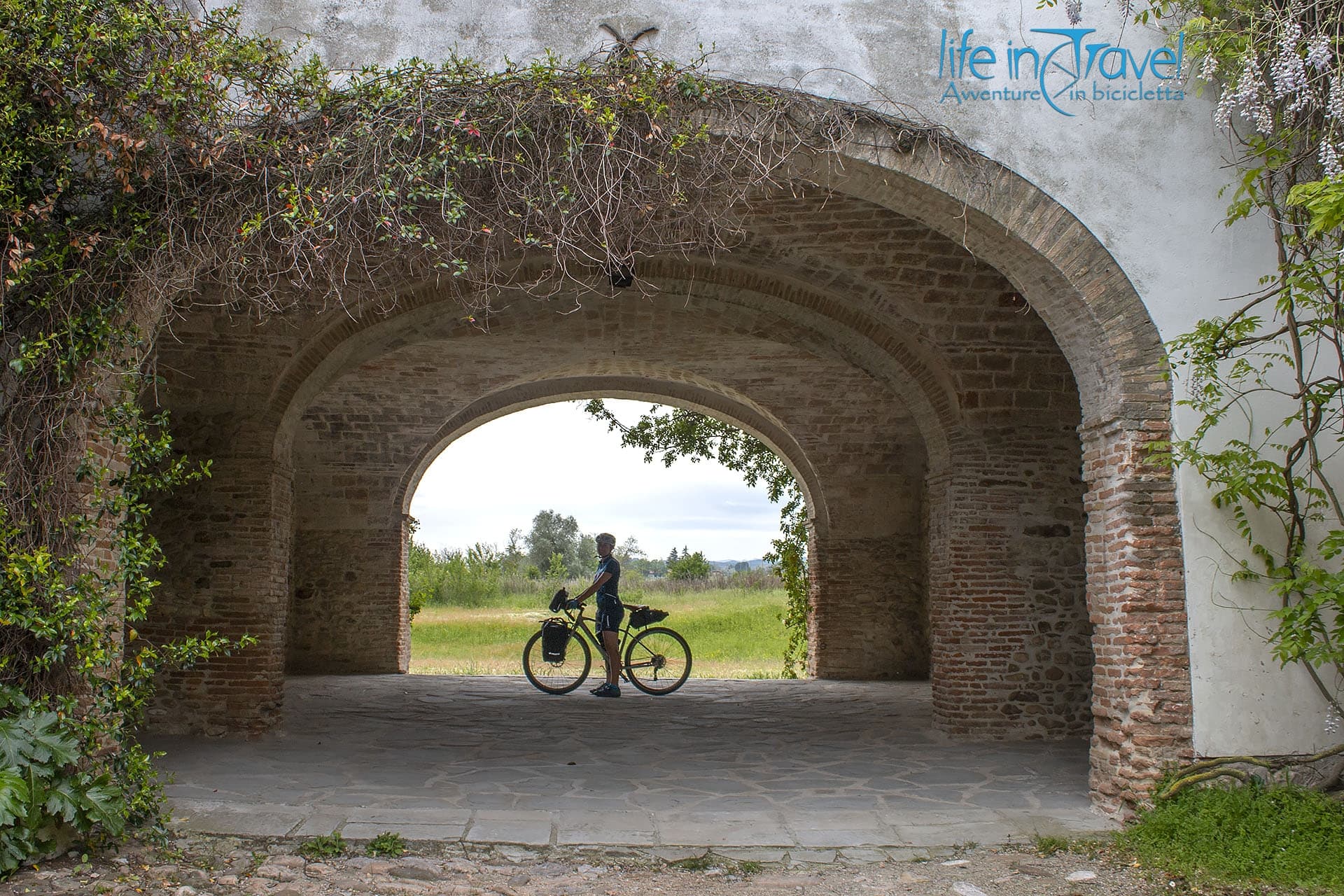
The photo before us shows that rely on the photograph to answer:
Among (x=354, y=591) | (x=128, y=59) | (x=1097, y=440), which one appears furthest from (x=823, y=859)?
(x=354, y=591)

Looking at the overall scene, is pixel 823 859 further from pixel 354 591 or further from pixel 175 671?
pixel 354 591

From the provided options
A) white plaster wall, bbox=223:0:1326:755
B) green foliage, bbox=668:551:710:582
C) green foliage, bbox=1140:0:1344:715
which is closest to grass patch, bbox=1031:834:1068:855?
green foliage, bbox=1140:0:1344:715

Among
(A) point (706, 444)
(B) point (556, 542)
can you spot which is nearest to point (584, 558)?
(B) point (556, 542)

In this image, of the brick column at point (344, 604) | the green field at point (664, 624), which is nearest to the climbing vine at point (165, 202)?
the brick column at point (344, 604)

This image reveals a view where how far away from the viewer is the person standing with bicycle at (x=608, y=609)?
9281 mm

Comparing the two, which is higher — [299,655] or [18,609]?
[18,609]

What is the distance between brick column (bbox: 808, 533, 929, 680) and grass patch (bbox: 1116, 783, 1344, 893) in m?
7.16

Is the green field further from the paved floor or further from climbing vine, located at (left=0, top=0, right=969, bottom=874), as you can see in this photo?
climbing vine, located at (left=0, top=0, right=969, bottom=874)

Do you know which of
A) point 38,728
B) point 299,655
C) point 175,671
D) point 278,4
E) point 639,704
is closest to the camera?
point 38,728

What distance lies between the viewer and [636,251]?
497cm

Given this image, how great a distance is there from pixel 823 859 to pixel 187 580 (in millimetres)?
4717

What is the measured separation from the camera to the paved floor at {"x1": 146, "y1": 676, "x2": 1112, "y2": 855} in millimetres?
4785

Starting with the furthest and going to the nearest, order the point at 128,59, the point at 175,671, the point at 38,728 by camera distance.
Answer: the point at 175,671
the point at 128,59
the point at 38,728

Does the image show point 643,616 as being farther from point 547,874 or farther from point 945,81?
point 945,81
